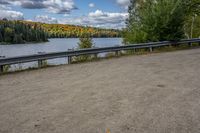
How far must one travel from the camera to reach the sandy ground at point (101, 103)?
15.3ft

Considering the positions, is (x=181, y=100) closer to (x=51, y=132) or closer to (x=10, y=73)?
(x=51, y=132)

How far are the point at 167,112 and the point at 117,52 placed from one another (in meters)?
11.1

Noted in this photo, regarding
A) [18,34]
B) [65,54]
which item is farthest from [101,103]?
[18,34]

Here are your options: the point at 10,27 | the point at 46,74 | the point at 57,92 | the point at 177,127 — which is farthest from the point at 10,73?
the point at 10,27

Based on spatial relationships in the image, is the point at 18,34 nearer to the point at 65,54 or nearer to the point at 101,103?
the point at 65,54

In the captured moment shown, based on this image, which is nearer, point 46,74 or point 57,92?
point 57,92

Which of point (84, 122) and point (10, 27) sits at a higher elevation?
point (10, 27)

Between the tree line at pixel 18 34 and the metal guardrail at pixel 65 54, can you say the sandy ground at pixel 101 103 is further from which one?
the tree line at pixel 18 34

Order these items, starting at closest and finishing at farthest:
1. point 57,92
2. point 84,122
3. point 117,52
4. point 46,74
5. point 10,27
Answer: point 84,122 < point 57,92 < point 46,74 < point 117,52 < point 10,27

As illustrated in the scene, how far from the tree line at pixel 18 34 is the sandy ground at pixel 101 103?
9230 cm

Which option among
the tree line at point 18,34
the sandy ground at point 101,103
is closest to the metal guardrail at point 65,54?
the sandy ground at point 101,103

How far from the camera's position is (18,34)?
101 meters

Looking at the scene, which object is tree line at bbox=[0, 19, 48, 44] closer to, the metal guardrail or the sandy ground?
the metal guardrail

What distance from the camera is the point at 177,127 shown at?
180 inches
